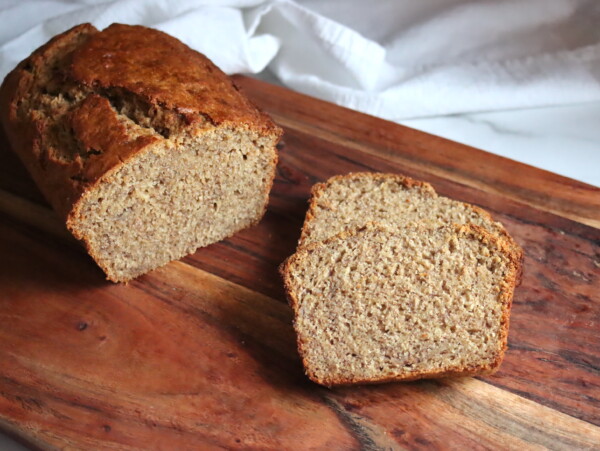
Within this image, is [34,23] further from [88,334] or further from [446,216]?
[446,216]

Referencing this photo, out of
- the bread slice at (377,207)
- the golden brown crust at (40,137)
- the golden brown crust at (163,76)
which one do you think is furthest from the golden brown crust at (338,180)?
the golden brown crust at (40,137)

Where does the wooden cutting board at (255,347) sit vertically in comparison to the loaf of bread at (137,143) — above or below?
below

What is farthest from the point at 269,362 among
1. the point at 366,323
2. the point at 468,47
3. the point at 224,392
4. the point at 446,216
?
the point at 468,47

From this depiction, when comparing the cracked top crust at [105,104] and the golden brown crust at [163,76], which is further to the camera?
the golden brown crust at [163,76]

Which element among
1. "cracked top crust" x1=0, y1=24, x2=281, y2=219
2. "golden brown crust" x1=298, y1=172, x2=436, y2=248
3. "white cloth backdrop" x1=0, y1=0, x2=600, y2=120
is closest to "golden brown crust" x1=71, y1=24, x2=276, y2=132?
"cracked top crust" x1=0, y1=24, x2=281, y2=219

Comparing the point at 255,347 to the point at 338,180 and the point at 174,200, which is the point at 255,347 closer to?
the point at 174,200

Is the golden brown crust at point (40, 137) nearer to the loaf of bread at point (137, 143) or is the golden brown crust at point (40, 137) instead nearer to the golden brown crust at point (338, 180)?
the loaf of bread at point (137, 143)

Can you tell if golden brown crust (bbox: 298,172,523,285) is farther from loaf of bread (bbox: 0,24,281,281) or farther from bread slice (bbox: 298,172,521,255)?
loaf of bread (bbox: 0,24,281,281)
